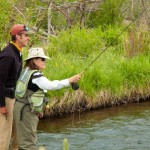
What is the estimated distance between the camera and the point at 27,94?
16.3 feet

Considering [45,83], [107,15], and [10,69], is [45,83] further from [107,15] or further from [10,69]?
[107,15]

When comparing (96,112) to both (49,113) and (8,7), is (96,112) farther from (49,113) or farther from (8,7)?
(8,7)

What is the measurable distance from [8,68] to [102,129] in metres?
4.06

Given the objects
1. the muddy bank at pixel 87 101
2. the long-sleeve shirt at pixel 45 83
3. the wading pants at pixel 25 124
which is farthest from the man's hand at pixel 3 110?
the muddy bank at pixel 87 101

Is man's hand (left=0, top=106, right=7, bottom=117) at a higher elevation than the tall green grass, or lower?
lower

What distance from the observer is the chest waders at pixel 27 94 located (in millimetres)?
4863

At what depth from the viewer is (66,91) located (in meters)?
9.28

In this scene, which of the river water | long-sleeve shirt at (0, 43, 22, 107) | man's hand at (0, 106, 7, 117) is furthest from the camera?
the river water

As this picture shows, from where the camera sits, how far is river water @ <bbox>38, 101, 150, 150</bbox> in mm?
7523

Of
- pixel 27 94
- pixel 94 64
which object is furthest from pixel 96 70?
pixel 27 94

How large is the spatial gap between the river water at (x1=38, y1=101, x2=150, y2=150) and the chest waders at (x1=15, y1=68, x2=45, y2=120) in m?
2.47

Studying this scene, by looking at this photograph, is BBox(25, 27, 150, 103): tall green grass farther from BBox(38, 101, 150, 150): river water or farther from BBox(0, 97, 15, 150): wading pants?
BBox(0, 97, 15, 150): wading pants

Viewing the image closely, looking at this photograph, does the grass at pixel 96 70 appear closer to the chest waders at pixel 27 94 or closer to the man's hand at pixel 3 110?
the man's hand at pixel 3 110

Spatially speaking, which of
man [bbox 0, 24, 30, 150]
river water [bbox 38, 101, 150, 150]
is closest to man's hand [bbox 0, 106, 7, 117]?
man [bbox 0, 24, 30, 150]
